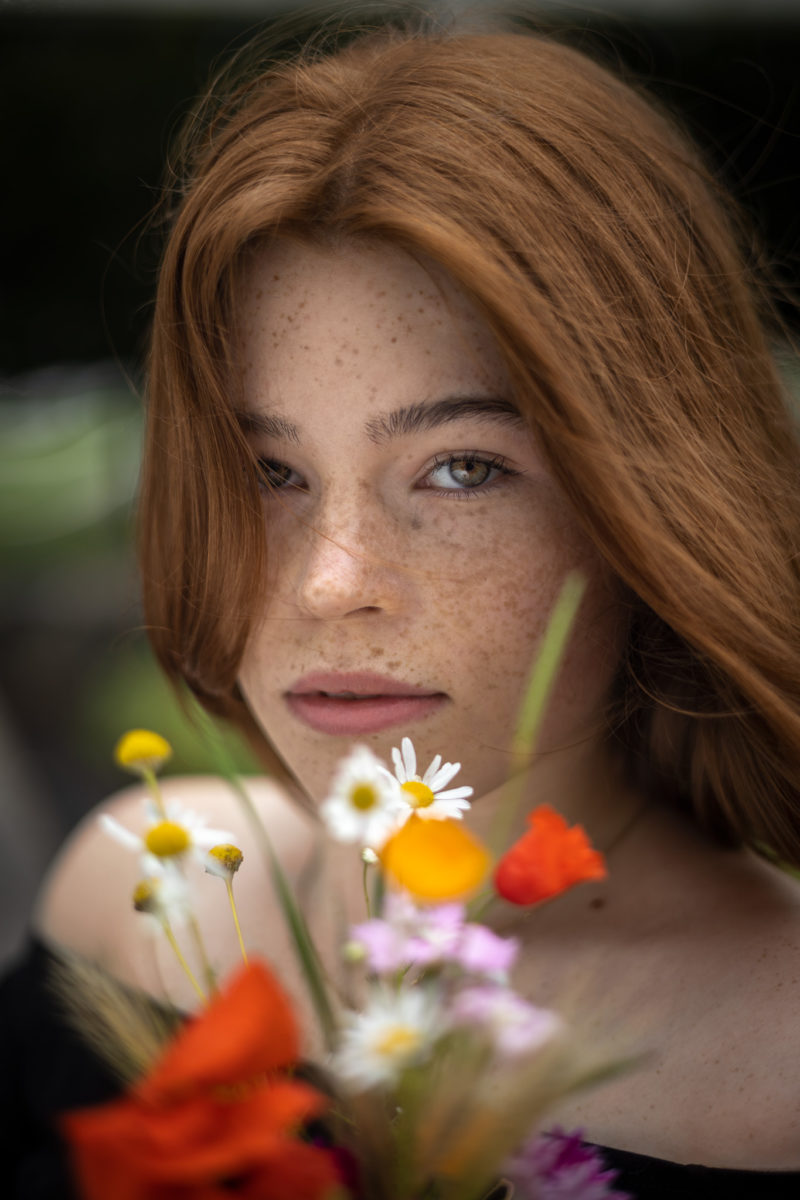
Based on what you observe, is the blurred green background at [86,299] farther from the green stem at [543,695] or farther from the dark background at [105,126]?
the green stem at [543,695]

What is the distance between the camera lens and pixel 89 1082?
116 cm

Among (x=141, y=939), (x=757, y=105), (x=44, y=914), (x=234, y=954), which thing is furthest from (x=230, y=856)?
(x=757, y=105)

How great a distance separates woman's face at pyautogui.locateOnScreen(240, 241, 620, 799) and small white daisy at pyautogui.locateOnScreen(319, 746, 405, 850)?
0.32m

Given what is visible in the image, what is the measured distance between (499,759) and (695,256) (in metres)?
0.48

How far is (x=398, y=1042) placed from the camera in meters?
0.38

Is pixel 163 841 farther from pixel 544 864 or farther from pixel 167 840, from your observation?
pixel 544 864

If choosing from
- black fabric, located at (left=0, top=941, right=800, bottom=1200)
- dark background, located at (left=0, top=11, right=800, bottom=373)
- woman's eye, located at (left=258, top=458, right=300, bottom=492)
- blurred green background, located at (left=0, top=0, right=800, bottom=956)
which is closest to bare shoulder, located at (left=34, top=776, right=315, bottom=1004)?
black fabric, located at (left=0, top=941, right=800, bottom=1200)

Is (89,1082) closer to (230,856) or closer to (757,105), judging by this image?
(230,856)

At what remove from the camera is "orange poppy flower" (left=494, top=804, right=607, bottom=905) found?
0.42m

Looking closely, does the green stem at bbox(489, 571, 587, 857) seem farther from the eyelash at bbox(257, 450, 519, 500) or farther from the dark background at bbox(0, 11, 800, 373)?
the dark background at bbox(0, 11, 800, 373)

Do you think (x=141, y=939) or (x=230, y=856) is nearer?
(x=230, y=856)

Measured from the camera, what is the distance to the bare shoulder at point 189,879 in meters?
1.14

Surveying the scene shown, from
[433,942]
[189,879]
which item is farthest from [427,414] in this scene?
[189,879]

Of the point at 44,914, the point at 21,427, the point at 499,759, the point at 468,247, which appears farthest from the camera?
the point at 21,427
